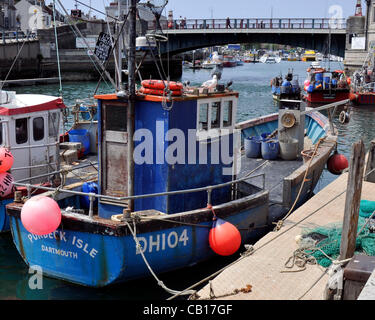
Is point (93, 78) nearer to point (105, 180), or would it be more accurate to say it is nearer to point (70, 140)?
point (70, 140)

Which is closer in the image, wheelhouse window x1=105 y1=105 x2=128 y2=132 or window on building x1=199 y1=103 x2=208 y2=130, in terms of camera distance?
wheelhouse window x1=105 y1=105 x2=128 y2=132

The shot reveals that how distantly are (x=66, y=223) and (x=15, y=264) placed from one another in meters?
2.62

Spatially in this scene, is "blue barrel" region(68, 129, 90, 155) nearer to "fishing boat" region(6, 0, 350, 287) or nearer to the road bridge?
"fishing boat" region(6, 0, 350, 287)

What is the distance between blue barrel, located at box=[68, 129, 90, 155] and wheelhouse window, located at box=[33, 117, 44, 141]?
2.76 m

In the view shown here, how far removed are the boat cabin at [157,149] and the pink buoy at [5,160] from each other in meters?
2.52

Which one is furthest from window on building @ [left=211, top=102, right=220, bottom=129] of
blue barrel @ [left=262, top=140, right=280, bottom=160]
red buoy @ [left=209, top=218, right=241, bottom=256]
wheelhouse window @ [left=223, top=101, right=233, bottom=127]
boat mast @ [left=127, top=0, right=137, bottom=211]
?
blue barrel @ [left=262, top=140, right=280, bottom=160]

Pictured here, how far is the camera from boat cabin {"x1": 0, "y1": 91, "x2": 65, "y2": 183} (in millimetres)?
11844

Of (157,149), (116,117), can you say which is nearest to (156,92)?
(116,117)

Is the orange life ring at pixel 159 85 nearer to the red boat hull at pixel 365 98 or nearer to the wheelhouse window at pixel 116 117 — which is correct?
the wheelhouse window at pixel 116 117

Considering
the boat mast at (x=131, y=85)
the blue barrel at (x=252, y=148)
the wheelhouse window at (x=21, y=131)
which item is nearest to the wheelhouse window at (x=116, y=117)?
the boat mast at (x=131, y=85)

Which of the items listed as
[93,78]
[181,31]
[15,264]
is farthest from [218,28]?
[15,264]

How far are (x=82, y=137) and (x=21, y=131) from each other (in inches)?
135

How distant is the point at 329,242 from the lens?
8930 millimetres
